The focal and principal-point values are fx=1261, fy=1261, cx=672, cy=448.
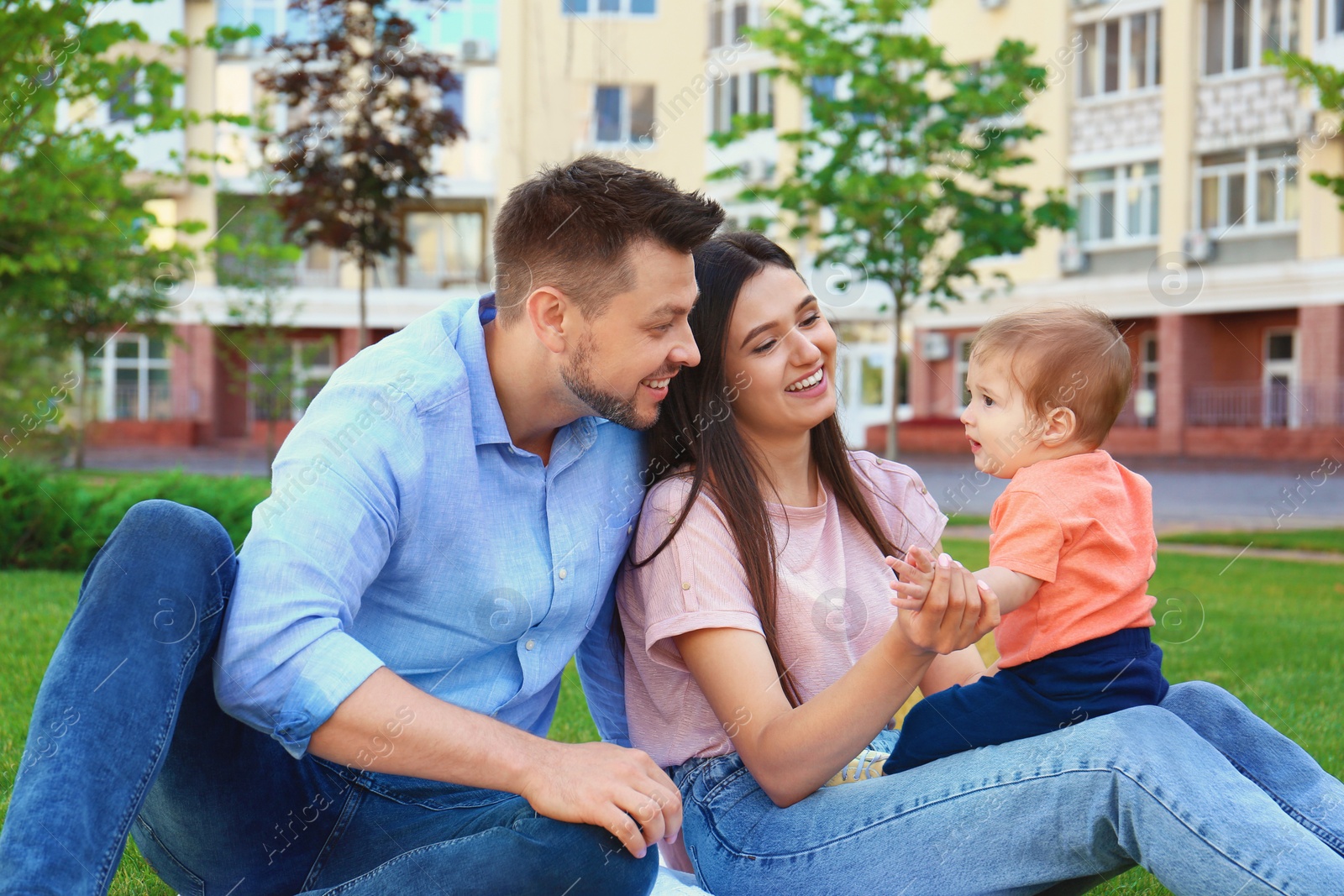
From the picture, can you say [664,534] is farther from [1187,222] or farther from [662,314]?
[1187,222]

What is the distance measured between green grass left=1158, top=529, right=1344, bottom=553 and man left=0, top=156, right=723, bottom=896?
10.4 meters

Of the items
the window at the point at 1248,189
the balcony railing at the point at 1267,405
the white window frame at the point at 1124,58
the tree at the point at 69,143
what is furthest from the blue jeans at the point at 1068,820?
the white window frame at the point at 1124,58

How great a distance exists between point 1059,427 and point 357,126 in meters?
13.4

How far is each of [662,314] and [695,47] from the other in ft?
88.8

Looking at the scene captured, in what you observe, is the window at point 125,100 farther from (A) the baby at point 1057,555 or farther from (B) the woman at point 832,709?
(A) the baby at point 1057,555

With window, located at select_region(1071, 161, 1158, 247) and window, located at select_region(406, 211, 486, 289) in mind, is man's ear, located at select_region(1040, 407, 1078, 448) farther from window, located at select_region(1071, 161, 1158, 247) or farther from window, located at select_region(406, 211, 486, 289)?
window, located at select_region(406, 211, 486, 289)

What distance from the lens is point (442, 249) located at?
105 ft

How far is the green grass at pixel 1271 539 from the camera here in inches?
453

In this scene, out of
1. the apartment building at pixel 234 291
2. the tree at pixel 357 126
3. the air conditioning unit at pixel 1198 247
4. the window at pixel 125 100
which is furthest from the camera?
the apartment building at pixel 234 291

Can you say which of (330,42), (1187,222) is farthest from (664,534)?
(1187,222)

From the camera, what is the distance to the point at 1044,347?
2.36 meters

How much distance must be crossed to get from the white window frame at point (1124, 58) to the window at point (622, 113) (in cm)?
915

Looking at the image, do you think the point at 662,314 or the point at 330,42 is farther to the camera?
the point at 330,42

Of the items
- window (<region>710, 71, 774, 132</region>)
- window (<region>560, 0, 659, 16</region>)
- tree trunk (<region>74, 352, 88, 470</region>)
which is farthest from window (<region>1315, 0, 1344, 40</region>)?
tree trunk (<region>74, 352, 88, 470</region>)
